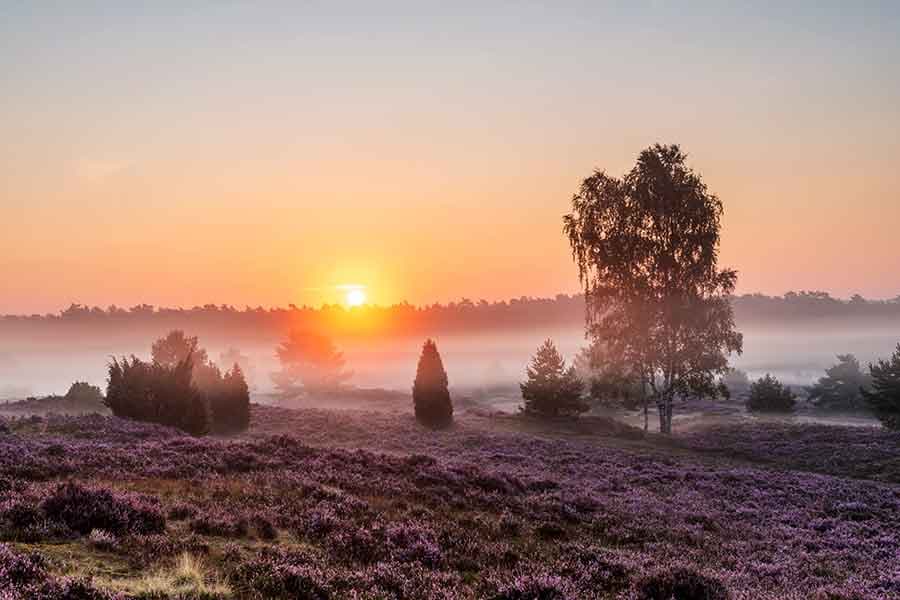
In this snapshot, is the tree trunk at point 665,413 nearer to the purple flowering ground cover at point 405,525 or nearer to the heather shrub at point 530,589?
the purple flowering ground cover at point 405,525

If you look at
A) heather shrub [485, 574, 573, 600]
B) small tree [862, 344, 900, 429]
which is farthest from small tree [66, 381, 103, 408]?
small tree [862, 344, 900, 429]

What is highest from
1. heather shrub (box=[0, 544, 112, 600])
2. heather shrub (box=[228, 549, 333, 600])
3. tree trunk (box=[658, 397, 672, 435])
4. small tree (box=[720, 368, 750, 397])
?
heather shrub (box=[0, 544, 112, 600])

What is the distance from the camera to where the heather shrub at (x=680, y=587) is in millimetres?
10492

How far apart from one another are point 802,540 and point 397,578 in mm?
13088

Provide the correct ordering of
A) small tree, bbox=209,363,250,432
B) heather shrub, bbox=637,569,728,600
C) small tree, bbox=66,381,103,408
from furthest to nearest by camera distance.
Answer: small tree, bbox=66,381,103,408
small tree, bbox=209,363,250,432
heather shrub, bbox=637,569,728,600

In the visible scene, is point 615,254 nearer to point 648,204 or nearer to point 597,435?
point 648,204

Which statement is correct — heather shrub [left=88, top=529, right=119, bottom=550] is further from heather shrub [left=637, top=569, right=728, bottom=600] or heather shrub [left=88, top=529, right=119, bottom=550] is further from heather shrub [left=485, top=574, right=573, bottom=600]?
heather shrub [left=637, top=569, right=728, bottom=600]

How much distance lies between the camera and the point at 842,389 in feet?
243

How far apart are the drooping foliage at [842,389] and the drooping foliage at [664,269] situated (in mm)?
36578

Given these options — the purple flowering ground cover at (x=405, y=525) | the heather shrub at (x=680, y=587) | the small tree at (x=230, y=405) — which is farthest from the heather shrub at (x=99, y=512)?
the small tree at (x=230, y=405)

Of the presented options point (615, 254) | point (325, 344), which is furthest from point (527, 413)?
point (325, 344)

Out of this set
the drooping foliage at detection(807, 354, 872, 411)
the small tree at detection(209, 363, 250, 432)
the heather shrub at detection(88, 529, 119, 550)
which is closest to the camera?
the heather shrub at detection(88, 529, 119, 550)

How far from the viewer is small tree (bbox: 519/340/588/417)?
5131cm

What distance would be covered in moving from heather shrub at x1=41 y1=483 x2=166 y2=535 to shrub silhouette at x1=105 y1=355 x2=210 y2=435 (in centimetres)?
2158
